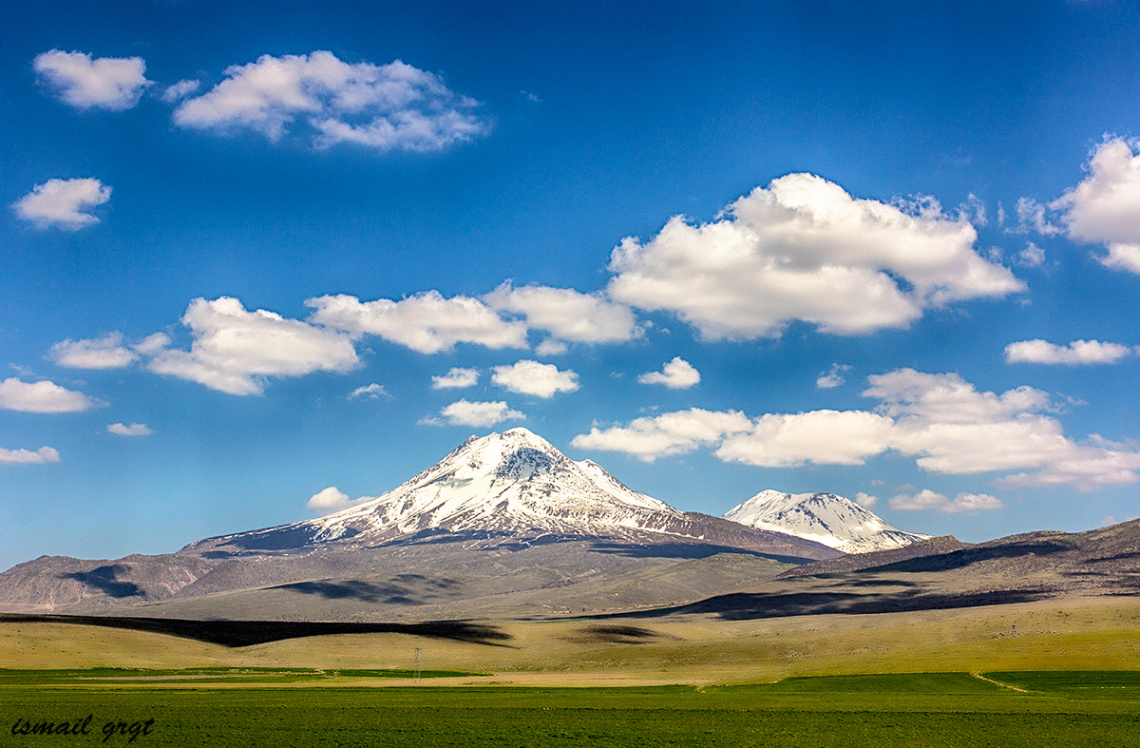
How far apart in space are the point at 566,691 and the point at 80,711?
48.5 m

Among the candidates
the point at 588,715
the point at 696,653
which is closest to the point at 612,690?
the point at 588,715

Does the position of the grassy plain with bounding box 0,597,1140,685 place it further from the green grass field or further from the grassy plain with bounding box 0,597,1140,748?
the green grass field

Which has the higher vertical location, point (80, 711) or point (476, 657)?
point (80, 711)

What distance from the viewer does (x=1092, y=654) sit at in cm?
12169

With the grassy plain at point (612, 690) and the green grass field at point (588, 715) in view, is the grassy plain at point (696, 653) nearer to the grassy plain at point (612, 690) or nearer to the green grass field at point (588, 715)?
the grassy plain at point (612, 690)

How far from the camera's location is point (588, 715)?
72.7 metres

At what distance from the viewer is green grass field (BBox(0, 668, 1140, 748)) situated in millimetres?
60156

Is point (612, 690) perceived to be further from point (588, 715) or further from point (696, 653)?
point (696, 653)

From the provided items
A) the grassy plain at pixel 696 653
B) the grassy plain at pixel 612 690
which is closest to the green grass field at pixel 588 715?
the grassy plain at pixel 612 690

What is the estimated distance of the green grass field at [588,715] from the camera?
197ft

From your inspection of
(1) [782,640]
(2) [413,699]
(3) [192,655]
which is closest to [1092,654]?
(1) [782,640]

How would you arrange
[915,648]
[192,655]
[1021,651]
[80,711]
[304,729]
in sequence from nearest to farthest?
[304,729] → [80,711] → [1021,651] → [915,648] → [192,655]

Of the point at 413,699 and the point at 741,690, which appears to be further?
the point at 741,690

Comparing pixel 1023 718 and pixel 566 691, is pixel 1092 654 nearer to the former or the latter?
pixel 1023 718
